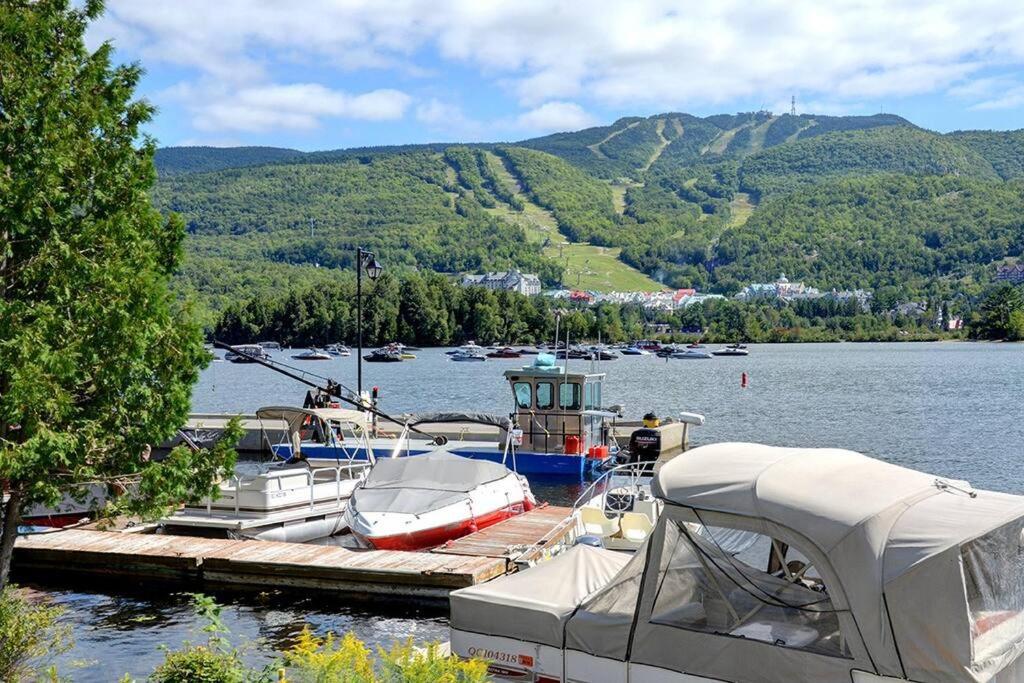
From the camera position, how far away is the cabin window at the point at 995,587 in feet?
26.0

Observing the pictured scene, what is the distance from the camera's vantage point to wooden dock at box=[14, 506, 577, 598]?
16703 millimetres

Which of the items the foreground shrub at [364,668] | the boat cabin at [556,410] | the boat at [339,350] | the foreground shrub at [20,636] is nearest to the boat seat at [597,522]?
the foreground shrub at [20,636]

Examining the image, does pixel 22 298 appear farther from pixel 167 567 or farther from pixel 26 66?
pixel 167 567

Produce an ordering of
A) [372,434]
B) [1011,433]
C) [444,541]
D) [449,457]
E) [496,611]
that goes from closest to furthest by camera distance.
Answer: [496,611], [444,541], [449,457], [372,434], [1011,433]

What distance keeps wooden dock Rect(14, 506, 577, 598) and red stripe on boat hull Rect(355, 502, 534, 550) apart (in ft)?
3.98

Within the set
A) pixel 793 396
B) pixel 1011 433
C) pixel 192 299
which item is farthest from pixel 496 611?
pixel 793 396

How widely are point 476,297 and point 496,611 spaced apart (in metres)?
183

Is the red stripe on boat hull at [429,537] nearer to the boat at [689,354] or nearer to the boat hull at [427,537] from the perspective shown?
the boat hull at [427,537]

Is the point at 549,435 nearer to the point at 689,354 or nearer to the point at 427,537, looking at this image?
the point at 427,537

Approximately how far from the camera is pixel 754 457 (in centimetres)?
942

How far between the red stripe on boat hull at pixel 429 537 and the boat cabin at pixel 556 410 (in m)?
11.4

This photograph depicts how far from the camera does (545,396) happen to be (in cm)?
3344

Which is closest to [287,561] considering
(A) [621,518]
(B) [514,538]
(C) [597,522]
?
(B) [514,538]

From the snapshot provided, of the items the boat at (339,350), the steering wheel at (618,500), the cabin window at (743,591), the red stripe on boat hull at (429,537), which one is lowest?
the boat at (339,350)
